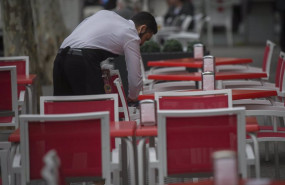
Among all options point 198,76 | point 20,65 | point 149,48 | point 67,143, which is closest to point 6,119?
point 20,65

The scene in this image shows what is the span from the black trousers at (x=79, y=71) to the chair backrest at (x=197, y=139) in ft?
6.31

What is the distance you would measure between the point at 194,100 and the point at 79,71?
48.9 inches

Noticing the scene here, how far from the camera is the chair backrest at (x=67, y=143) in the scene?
4750 millimetres

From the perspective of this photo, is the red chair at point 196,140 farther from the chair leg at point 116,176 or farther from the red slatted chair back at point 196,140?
the chair leg at point 116,176

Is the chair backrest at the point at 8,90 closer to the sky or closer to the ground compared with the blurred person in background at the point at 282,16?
closer to the ground

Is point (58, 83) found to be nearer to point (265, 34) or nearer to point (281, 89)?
point (281, 89)

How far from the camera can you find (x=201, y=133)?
4738mm

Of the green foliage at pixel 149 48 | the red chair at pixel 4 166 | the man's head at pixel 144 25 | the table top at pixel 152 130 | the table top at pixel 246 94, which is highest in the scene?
the green foliage at pixel 149 48

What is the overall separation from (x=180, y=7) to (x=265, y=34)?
380 centimetres

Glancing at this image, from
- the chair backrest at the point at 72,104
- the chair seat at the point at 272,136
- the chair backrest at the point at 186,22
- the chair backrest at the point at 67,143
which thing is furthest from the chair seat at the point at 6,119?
the chair backrest at the point at 186,22

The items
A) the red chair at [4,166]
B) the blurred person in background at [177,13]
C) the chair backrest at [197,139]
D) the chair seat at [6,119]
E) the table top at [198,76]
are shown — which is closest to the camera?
the chair backrest at [197,139]

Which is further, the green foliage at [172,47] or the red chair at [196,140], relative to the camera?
the green foliage at [172,47]

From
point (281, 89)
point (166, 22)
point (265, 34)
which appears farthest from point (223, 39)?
point (281, 89)

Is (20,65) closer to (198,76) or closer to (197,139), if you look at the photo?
(198,76)
